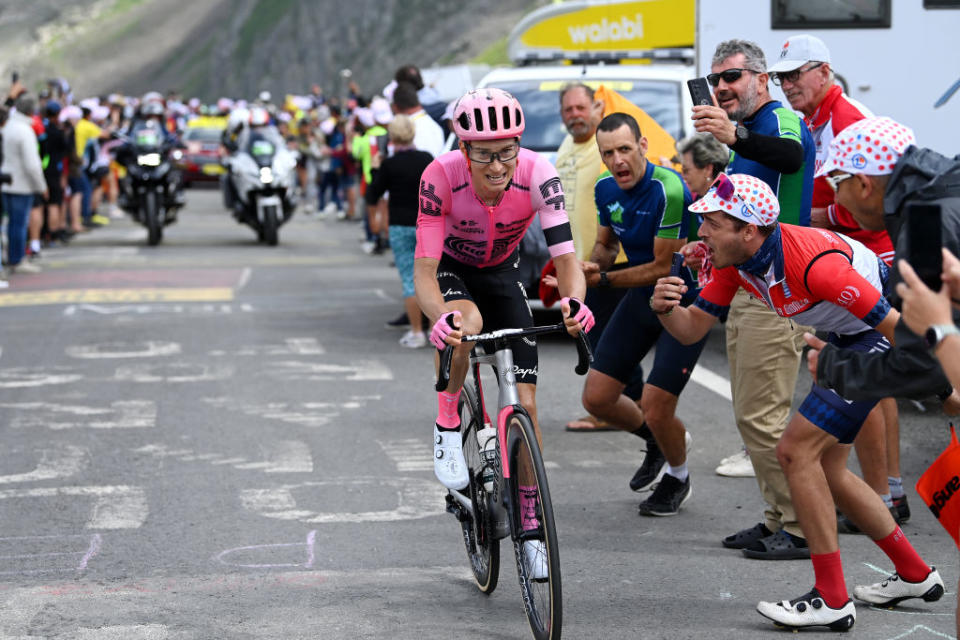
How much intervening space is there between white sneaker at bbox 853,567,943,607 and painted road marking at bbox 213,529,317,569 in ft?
7.41

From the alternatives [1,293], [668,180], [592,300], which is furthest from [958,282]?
[1,293]

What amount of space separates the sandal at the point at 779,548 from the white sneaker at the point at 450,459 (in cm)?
136

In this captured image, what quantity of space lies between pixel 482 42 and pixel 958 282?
58.0m

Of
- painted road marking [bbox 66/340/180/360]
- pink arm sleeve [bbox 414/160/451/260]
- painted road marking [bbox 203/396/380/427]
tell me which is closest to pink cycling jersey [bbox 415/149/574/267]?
pink arm sleeve [bbox 414/160/451/260]

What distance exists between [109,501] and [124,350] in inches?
208

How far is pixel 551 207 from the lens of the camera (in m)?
5.77

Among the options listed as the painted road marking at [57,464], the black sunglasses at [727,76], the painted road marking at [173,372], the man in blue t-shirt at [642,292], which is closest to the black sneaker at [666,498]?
the man in blue t-shirt at [642,292]

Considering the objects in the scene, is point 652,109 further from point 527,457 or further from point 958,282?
point 958,282

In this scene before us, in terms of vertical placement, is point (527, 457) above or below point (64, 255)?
above

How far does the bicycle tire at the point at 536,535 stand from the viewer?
4.83m

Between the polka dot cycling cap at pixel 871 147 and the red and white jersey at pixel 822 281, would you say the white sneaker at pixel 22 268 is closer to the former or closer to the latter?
the red and white jersey at pixel 822 281

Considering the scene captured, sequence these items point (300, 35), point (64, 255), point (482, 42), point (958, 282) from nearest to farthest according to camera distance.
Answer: point (958, 282) < point (64, 255) < point (482, 42) < point (300, 35)

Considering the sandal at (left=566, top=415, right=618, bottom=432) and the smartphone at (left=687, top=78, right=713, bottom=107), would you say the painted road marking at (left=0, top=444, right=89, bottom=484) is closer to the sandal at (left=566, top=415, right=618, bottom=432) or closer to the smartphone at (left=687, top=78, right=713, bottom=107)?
the sandal at (left=566, top=415, right=618, bottom=432)

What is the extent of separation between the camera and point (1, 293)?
16453 mm
